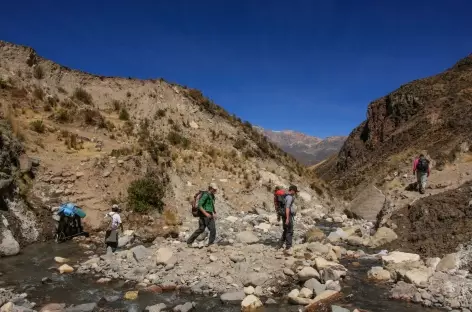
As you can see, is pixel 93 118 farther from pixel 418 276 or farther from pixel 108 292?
pixel 418 276

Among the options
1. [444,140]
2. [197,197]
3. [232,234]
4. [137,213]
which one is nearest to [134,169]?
[137,213]

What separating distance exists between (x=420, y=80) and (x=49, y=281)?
2816 inches

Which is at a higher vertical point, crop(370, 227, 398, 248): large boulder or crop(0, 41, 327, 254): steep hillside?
crop(0, 41, 327, 254): steep hillside

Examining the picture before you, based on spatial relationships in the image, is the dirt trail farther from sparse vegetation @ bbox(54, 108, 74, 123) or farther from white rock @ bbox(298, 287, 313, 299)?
sparse vegetation @ bbox(54, 108, 74, 123)

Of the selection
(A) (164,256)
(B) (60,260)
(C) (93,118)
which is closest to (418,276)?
(A) (164,256)

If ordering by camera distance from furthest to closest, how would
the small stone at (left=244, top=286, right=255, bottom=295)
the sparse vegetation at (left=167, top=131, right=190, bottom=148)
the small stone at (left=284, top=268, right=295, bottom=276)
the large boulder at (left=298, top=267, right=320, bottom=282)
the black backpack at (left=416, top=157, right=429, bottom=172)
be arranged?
the sparse vegetation at (left=167, top=131, right=190, bottom=148) < the black backpack at (left=416, top=157, right=429, bottom=172) < the small stone at (left=284, top=268, right=295, bottom=276) < the large boulder at (left=298, top=267, right=320, bottom=282) < the small stone at (left=244, top=286, right=255, bottom=295)

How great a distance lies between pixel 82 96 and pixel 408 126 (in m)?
47.4

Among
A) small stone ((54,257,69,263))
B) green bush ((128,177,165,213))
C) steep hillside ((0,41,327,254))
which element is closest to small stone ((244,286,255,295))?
small stone ((54,257,69,263))

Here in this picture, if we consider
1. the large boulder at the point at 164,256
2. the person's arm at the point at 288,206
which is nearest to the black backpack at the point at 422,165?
the person's arm at the point at 288,206

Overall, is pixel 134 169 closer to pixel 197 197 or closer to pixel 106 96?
pixel 197 197

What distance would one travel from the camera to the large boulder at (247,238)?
18.1m

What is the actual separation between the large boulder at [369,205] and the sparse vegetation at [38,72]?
980 inches

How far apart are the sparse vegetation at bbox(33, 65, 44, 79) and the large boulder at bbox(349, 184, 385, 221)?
24.9 m

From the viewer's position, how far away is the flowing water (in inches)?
401
